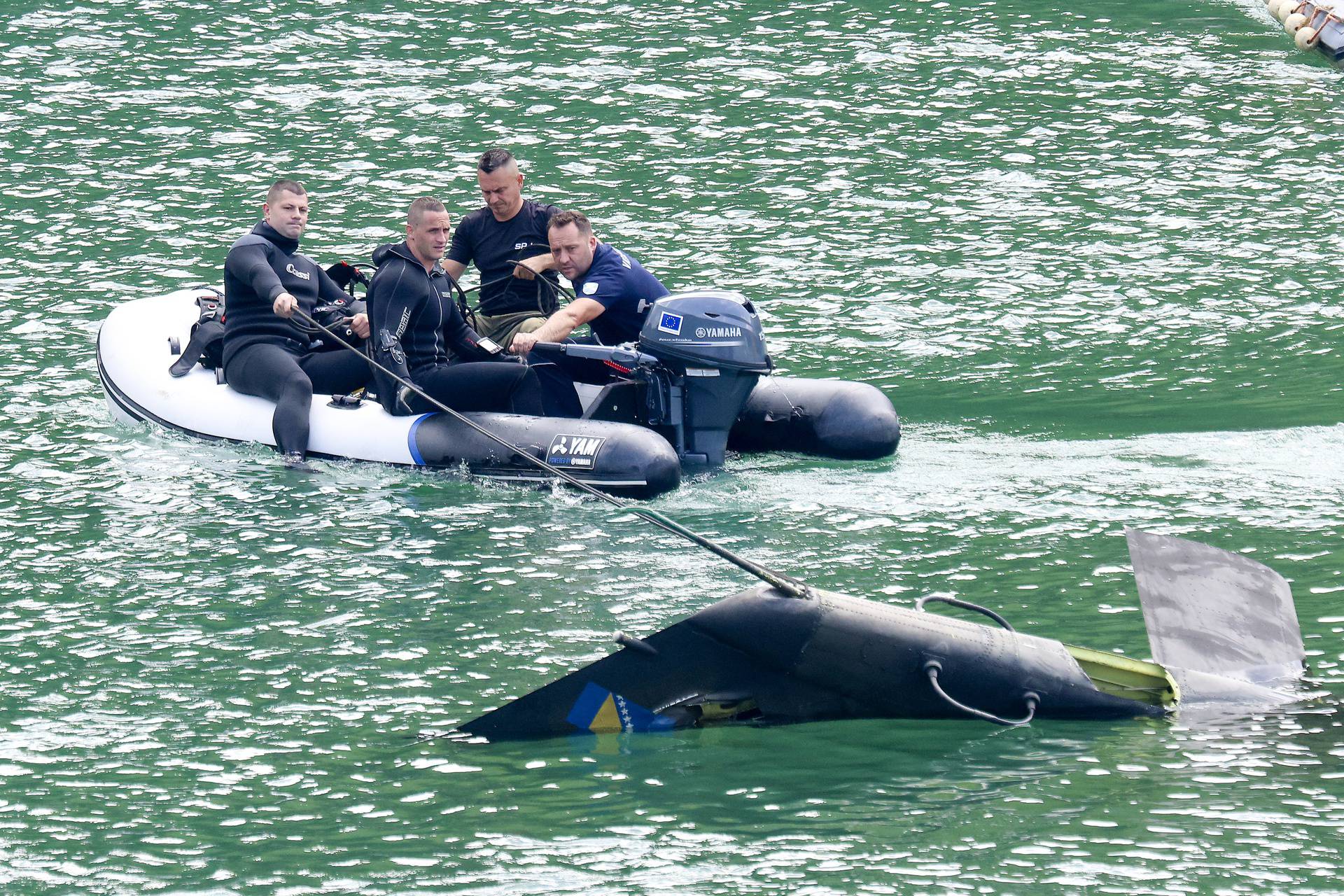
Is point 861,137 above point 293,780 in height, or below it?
above

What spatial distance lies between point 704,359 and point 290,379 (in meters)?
2.33

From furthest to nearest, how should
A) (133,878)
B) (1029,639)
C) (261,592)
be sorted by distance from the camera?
1. (261,592)
2. (1029,639)
3. (133,878)

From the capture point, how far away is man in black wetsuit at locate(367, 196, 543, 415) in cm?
949

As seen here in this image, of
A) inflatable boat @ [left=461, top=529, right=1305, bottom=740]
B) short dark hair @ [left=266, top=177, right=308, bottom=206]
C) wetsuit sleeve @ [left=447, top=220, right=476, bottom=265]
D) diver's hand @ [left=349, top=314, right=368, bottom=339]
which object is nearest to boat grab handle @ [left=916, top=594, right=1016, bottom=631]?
inflatable boat @ [left=461, top=529, right=1305, bottom=740]

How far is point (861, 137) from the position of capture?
1641 centimetres

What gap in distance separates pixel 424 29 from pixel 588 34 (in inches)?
68.6

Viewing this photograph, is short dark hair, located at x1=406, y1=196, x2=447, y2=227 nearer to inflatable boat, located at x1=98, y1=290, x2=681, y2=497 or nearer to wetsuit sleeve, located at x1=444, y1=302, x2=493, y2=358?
wetsuit sleeve, located at x1=444, y1=302, x2=493, y2=358

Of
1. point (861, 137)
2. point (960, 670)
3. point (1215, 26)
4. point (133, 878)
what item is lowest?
point (133, 878)

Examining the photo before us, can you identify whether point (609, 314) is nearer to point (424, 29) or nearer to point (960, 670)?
point (960, 670)

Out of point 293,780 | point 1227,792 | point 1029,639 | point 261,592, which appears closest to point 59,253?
point 261,592

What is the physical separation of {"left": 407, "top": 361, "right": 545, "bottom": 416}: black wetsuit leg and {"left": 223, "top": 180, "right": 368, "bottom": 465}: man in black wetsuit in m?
0.54

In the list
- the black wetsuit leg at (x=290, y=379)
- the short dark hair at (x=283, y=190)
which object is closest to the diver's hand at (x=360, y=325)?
the black wetsuit leg at (x=290, y=379)

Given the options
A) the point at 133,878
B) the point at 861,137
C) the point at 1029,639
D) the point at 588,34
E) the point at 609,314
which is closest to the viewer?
the point at 133,878

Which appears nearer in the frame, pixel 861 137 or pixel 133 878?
pixel 133 878
